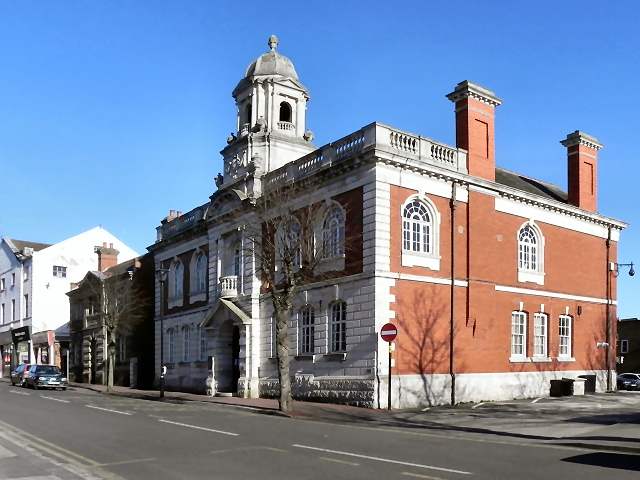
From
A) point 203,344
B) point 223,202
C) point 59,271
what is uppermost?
point 223,202

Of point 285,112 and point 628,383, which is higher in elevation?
point 285,112

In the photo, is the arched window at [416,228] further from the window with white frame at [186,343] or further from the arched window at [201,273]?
the window with white frame at [186,343]

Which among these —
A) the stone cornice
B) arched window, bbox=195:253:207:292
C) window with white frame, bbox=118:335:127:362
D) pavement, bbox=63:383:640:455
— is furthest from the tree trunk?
window with white frame, bbox=118:335:127:362

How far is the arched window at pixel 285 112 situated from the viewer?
119ft

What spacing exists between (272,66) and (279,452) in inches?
1043

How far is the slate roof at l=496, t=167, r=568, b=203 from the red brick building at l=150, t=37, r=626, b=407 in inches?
8.5

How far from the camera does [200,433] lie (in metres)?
16.3

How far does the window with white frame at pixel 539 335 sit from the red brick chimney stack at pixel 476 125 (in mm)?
6774

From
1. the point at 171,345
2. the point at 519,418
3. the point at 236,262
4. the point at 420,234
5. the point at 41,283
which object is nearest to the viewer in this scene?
the point at 519,418

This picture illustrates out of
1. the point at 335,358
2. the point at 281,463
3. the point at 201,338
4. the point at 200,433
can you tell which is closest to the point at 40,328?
the point at 201,338

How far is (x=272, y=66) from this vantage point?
35.9 meters

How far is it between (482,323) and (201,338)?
16378 mm

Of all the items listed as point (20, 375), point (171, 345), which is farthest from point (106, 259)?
point (171, 345)

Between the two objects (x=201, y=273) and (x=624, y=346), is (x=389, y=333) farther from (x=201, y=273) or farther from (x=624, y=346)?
(x=624, y=346)
